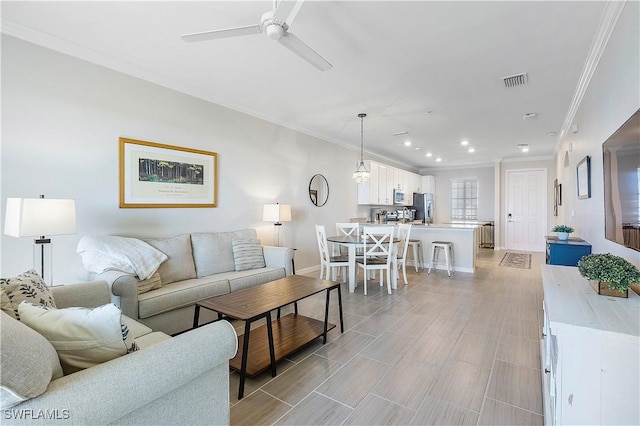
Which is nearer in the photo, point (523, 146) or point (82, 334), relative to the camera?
point (82, 334)

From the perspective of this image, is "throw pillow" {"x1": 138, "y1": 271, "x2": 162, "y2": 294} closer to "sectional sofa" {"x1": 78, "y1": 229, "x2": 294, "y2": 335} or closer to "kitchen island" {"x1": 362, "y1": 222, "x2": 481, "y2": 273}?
"sectional sofa" {"x1": 78, "y1": 229, "x2": 294, "y2": 335}

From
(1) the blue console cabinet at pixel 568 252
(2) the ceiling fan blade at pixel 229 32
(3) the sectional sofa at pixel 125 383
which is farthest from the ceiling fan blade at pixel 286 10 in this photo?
(1) the blue console cabinet at pixel 568 252

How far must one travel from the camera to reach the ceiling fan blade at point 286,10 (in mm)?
1676

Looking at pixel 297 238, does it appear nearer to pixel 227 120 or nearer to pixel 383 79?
pixel 227 120

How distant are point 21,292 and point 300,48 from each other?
2.07 metres

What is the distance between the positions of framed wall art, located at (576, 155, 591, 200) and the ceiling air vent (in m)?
1.03

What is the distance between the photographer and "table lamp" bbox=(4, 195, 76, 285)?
203 cm

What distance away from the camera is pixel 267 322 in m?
2.01

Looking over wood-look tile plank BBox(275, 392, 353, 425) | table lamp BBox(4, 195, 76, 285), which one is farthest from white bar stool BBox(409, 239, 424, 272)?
table lamp BBox(4, 195, 76, 285)

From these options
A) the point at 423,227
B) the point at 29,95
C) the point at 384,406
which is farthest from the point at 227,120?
the point at 423,227

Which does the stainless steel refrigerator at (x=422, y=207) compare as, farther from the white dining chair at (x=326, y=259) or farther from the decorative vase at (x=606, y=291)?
the decorative vase at (x=606, y=291)

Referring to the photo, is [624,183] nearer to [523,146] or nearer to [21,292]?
[21,292]

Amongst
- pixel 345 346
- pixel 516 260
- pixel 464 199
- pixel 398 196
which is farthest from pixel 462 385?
pixel 464 199

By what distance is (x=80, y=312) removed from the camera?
45.1 inches
